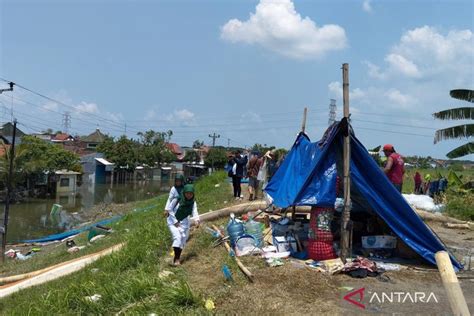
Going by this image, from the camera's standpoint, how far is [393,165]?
9.12 m

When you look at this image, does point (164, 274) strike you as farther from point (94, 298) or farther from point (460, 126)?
point (460, 126)

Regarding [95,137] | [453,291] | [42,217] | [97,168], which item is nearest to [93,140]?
[95,137]

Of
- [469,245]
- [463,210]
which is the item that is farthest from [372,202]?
[463,210]

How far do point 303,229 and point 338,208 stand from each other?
86 cm

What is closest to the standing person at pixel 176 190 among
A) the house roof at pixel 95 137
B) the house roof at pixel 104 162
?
the house roof at pixel 104 162

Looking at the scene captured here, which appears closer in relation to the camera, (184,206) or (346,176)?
(346,176)

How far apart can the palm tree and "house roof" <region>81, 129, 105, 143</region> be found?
2828 inches

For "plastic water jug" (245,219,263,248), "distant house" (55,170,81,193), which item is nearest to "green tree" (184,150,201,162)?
"distant house" (55,170,81,193)

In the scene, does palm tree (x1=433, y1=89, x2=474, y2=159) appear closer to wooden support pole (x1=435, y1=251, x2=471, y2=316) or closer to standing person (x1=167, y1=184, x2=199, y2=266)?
standing person (x1=167, y1=184, x2=199, y2=266)

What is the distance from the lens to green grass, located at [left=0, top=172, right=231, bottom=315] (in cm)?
574

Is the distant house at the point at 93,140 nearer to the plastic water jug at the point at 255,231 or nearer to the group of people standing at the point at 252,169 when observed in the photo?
the group of people standing at the point at 252,169

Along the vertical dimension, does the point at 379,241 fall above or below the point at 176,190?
below

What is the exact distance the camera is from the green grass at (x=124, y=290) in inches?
226

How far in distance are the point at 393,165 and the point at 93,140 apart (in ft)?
256
